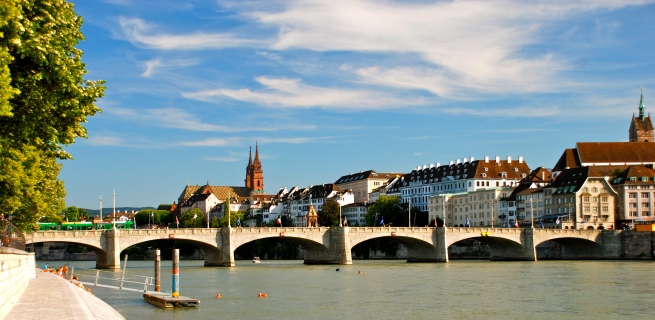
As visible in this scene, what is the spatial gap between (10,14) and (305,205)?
172 meters

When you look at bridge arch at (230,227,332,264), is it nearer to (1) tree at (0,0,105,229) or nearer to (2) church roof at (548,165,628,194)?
(2) church roof at (548,165,628,194)

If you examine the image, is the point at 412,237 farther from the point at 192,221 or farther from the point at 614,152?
the point at 192,221

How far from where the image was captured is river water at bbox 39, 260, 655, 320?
123ft

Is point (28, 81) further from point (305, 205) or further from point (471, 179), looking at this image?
point (305, 205)

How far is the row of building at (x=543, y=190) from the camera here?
112 meters

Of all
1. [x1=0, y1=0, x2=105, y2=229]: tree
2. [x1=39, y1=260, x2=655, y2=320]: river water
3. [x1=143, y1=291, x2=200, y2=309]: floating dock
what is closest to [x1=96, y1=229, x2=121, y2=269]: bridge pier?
[x1=39, y1=260, x2=655, y2=320]: river water

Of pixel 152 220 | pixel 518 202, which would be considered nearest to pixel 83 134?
pixel 518 202

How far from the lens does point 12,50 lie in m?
18.0

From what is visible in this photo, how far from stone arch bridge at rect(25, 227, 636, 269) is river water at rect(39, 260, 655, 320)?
13.2 metres

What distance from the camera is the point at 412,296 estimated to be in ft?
153

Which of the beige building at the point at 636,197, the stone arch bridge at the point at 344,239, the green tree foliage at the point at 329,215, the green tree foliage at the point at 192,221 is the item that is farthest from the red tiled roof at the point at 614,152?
the green tree foliage at the point at 192,221

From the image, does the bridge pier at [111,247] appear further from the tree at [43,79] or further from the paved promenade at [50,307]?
the tree at [43,79]

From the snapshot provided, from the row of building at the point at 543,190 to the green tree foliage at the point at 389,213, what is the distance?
508 cm

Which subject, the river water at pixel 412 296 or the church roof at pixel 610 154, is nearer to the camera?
the river water at pixel 412 296
